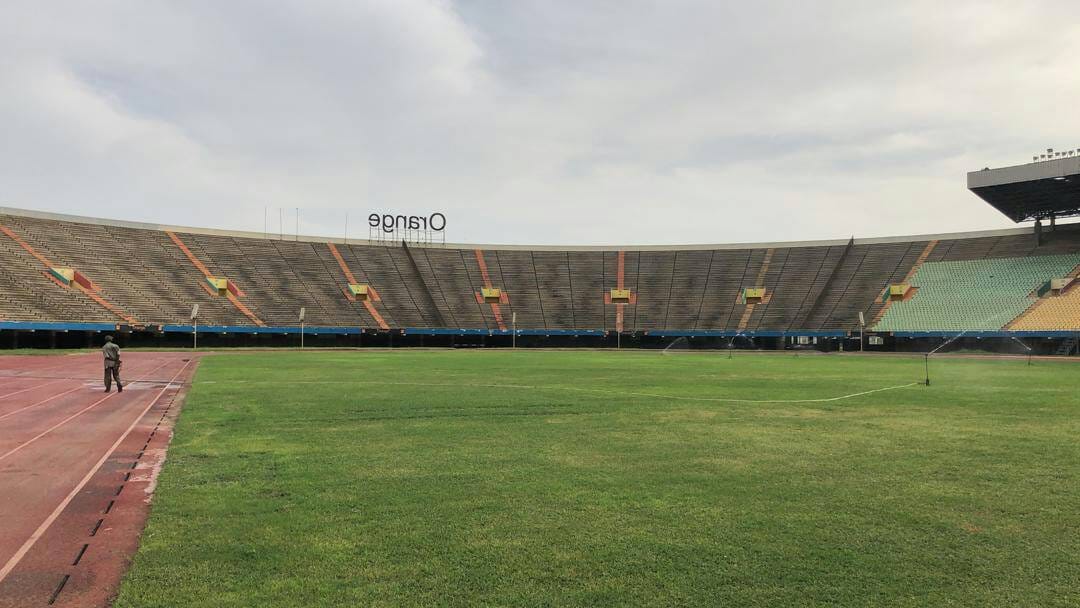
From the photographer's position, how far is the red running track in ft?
18.3

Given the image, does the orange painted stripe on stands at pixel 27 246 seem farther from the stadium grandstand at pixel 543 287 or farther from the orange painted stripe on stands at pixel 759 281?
the orange painted stripe on stands at pixel 759 281

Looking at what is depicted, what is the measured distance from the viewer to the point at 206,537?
634cm

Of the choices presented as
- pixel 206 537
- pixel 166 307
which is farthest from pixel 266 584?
pixel 166 307

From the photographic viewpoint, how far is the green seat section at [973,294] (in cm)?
6444

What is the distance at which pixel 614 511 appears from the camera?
721cm

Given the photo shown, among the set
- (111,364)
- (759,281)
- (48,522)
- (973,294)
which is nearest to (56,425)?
(111,364)

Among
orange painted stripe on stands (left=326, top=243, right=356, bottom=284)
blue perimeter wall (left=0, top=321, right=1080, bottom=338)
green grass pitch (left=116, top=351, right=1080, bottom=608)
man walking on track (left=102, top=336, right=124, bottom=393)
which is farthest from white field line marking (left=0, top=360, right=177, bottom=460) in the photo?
orange painted stripe on stands (left=326, top=243, right=356, bottom=284)

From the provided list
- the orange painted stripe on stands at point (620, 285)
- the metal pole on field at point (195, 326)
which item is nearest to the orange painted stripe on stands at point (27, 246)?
the metal pole on field at point (195, 326)

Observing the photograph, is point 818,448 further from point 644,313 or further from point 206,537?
point 644,313

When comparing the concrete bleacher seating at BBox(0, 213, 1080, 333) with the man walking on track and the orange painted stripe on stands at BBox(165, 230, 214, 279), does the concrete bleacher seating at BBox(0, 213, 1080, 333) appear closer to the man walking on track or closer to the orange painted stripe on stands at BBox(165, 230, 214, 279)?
the orange painted stripe on stands at BBox(165, 230, 214, 279)

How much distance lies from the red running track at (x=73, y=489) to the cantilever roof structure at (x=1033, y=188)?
7078 centimetres

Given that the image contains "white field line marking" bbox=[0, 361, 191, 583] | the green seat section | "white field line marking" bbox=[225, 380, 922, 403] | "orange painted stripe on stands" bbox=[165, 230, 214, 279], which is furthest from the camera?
"orange painted stripe on stands" bbox=[165, 230, 214, 279]

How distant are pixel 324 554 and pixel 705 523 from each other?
3.64m

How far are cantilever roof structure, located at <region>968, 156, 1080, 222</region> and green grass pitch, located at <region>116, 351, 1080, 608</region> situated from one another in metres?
58.4
